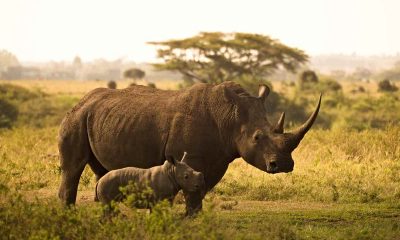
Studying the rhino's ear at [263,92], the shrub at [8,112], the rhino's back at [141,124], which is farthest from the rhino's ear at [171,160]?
the shrub at [8,112]

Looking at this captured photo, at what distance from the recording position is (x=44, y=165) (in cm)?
1677

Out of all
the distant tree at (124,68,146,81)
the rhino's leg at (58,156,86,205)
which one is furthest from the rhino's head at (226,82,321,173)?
the distant tree at (124,68,146,81)

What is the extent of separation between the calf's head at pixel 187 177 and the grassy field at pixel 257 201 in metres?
0.33

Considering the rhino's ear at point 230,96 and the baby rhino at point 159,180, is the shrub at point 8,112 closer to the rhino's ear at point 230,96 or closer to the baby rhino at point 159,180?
the rhino's ear at point 230,96

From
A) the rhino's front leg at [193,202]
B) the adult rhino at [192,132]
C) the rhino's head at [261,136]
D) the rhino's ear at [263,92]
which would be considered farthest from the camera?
the rhino's ear at [263,92]

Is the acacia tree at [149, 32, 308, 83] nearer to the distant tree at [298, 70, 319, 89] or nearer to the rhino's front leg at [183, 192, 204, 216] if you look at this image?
the distant tree at [298, 70, 319, 89]

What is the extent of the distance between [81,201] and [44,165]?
13.7ft

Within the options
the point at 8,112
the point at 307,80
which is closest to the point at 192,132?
the point at 8,112

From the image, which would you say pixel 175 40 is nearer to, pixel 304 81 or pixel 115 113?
pixel 304 81

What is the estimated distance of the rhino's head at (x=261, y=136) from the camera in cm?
981

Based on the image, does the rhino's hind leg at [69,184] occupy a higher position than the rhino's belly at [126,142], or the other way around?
the rhino's belly at [126,142]

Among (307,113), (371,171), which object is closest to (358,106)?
(307,113)

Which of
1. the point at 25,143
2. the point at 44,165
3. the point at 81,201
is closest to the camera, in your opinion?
the point at 81,201

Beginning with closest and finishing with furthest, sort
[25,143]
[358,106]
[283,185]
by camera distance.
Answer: [283,185] → [25,143] → [358,106]
